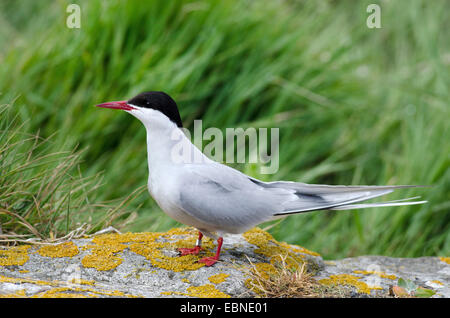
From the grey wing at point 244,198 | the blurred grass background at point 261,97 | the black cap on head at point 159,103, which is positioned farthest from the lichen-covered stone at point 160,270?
the blurred grass background at point 261,97

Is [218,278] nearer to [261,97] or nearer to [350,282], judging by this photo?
[350,282]

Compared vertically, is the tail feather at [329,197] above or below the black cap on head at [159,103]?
below

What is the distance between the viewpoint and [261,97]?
492 centimetres

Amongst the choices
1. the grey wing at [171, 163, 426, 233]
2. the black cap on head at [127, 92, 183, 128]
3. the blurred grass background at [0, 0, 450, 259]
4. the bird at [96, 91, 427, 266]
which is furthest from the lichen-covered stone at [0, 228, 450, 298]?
the blurred grass background at [0, 0, 450, 259]

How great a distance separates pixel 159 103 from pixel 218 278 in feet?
2.99

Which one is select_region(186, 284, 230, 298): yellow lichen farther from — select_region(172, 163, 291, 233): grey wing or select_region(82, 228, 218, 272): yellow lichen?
select_region(172, 163, 291, 233): grey wing

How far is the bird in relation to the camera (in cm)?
253

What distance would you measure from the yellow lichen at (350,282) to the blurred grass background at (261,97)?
1074 mm

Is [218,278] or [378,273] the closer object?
[218,278]

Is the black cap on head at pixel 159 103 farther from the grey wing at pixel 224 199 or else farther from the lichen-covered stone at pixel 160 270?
the lichen-covered stone at pixel 160 270

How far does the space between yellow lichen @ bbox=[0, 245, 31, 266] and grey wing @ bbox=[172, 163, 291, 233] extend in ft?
2.52

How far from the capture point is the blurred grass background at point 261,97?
4105mm

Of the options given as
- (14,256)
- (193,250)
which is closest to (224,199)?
(193,250)
